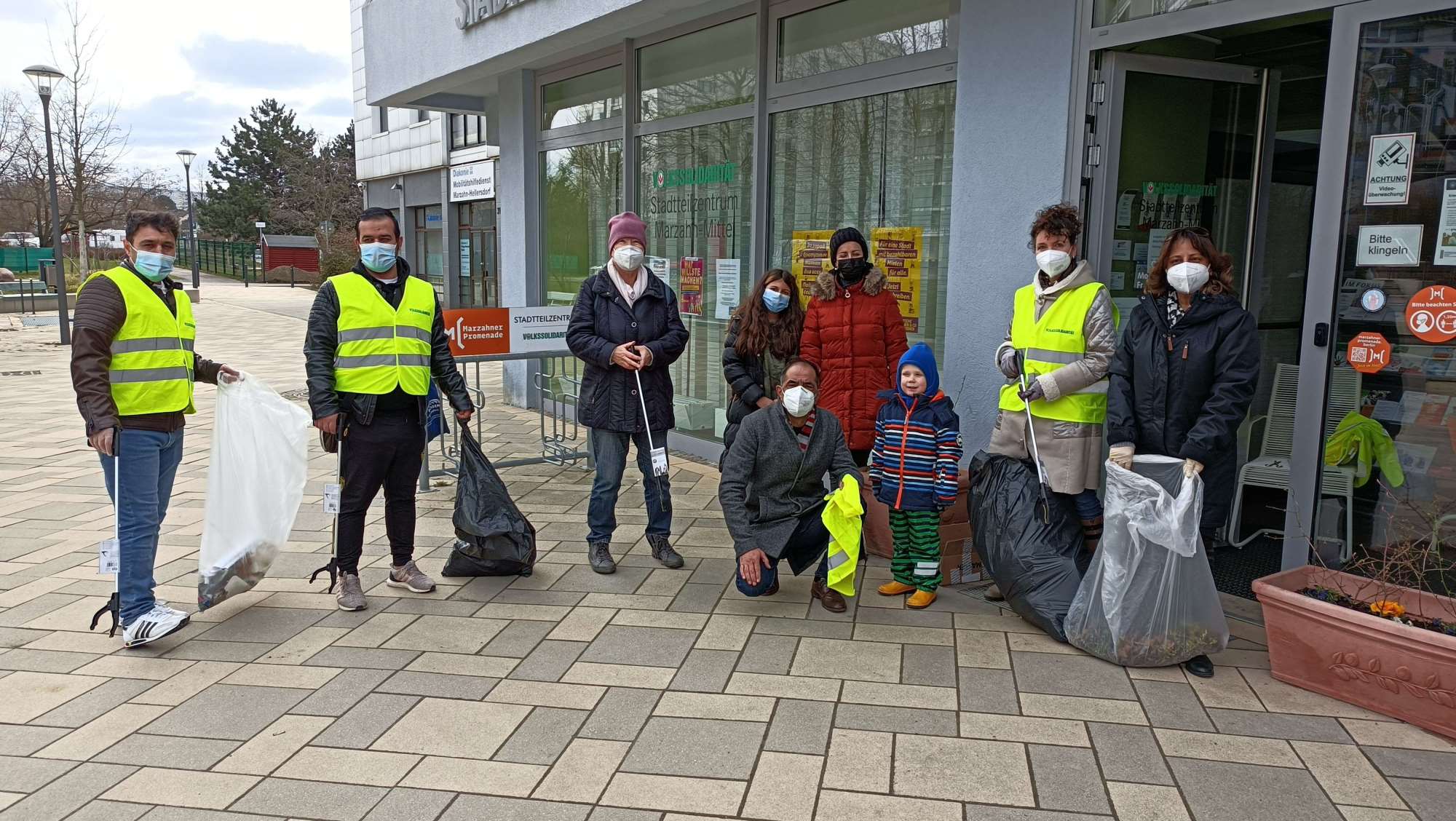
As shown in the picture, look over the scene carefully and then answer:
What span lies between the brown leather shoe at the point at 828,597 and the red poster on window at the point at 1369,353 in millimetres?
2249

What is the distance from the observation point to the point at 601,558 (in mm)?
4957

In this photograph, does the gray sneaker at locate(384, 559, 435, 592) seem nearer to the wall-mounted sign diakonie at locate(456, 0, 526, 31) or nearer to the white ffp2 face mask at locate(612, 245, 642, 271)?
the white ffp2 face mask at locate(612, 245, 642, 271)

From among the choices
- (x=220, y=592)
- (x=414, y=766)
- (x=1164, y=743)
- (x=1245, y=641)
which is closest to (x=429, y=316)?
(x=220, y=592)

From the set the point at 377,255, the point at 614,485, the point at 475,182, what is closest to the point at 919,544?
the point at 614,485

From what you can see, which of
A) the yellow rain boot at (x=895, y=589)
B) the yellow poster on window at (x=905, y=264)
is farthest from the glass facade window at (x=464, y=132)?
the yellow rain boot at (x=895, y=589)

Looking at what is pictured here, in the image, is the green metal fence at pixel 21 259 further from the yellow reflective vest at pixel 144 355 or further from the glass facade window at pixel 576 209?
the yellow reflective vest at pixel 144 355

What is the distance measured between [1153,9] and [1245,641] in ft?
8.89

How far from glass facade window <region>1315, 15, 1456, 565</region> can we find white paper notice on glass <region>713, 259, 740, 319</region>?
13.6 ft

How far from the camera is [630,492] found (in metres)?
6.62

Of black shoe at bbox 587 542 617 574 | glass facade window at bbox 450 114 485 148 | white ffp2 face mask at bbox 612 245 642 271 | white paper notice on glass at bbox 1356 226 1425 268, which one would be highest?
glass facade window at bbox 450 114 485 148

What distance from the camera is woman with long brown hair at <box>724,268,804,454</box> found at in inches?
195

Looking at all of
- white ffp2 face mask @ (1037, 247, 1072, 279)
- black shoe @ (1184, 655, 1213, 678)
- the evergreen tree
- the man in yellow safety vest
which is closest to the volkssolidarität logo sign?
white ffp2 face mask @ (1037, 247, 1072, 279)

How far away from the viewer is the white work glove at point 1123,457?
12.4ft

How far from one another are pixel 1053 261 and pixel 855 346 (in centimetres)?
108
